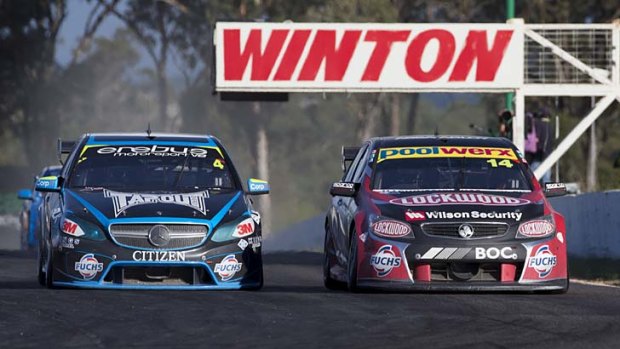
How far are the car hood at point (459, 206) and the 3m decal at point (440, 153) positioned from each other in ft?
2.51

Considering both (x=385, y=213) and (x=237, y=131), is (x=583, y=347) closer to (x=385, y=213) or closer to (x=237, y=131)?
(x=385, y=213)

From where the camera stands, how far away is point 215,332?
983 centimetres

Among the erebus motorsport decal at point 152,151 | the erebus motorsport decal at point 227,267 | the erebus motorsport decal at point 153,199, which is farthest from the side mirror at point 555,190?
the erebus motorsport decal at point 152,151

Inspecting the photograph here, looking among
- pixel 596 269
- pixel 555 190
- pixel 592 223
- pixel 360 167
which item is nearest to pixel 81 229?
pixel 360 167

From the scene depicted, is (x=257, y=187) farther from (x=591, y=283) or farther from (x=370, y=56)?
(x=370, y=56)

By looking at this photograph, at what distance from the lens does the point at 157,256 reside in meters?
13.0

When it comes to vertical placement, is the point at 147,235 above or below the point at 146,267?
above

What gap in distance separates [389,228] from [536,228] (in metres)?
1.19

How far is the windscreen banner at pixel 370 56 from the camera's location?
90.1 feet

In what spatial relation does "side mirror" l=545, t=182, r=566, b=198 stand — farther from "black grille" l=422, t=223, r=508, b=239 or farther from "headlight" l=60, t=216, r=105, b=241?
"headlight" l=60, t=216, r=105, b=241

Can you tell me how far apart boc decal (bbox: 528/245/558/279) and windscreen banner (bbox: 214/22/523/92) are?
14736 millimetres

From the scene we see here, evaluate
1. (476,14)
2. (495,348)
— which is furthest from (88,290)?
(476,14)

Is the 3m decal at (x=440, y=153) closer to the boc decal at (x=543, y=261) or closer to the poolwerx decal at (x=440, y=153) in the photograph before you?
the poolwerx decal at (x=440, y=153)

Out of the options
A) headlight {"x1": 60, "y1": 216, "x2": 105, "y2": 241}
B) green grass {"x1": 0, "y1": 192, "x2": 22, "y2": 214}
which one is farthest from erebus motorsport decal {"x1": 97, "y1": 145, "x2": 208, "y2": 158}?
green grass {"x1": 0, "y1": 192, "x2": 22, "y2": 214}
